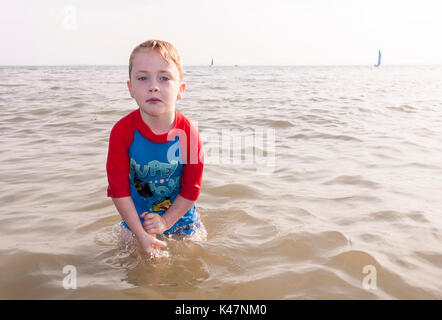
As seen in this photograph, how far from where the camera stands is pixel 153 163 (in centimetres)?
230

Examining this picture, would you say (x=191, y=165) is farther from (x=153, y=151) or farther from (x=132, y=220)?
(x=132, y=220)

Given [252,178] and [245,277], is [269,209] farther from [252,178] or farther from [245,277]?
[245,277]

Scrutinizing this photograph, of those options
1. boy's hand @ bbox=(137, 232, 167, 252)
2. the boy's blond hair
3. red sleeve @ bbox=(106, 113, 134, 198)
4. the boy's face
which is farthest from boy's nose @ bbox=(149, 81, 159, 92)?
boy's hand @ bbox=(137, 232, 167, 252)

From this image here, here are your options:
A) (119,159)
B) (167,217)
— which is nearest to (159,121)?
(119,159)

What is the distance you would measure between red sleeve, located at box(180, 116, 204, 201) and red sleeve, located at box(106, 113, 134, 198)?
1.15ft

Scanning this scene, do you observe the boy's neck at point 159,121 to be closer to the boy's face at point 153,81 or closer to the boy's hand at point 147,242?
the boy's face at point 153,81

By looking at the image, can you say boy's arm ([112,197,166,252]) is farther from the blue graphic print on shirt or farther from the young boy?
the blue graphic print on shirt

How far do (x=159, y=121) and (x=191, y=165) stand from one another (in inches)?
13.2

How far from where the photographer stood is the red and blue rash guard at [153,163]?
86.0 inches

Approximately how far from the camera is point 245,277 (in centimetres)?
215

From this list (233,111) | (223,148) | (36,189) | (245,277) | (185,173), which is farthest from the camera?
(233,111)
